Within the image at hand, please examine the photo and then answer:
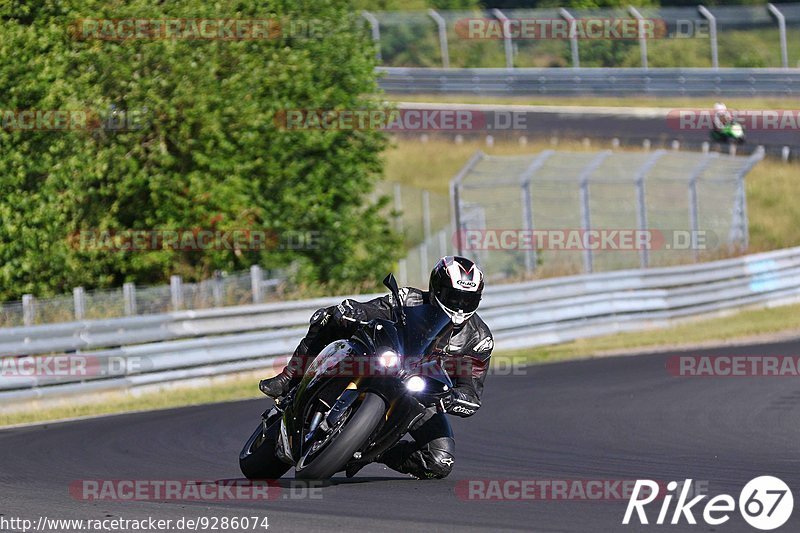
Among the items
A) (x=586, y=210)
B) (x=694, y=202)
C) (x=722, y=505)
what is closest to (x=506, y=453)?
(x=722, y=505)

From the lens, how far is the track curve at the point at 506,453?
6613 millimetres

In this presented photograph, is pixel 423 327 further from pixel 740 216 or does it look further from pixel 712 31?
pixel 712 31

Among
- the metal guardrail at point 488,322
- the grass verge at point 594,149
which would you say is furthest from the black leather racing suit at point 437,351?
the grass verge at point 594,149

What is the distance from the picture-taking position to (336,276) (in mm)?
25078

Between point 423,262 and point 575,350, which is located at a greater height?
point 575,350

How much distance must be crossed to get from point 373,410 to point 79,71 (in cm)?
1499

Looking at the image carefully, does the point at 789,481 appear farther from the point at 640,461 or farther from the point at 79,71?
the point at 79,71

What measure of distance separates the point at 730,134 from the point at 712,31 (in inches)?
246

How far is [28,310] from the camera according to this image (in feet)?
50.4

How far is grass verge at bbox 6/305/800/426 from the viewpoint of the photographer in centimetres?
1413

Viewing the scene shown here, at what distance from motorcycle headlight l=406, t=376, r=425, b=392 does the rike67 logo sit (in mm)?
1219

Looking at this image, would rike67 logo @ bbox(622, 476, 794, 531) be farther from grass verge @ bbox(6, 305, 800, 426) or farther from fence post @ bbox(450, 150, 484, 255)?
fence post @ bbox(450, 150, 484, 255)

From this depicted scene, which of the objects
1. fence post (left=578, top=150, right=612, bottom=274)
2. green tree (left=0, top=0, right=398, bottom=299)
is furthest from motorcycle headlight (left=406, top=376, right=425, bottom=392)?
fence post (left=578, top=150, right=612, bottom=274)

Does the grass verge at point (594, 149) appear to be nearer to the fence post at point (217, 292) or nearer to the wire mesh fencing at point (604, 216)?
the wire mesh fencing at point (604, 216)
